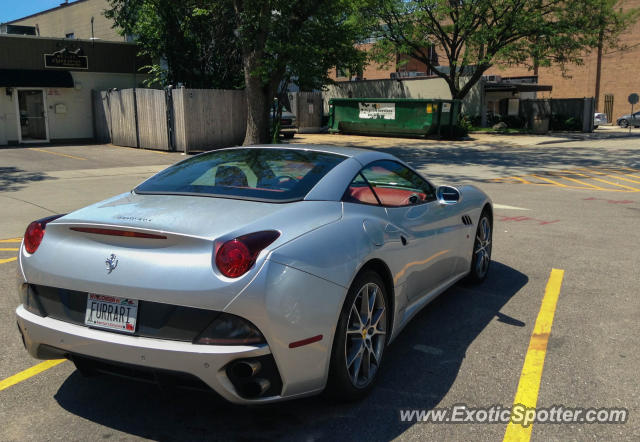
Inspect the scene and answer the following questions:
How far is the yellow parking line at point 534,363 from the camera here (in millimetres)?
3209

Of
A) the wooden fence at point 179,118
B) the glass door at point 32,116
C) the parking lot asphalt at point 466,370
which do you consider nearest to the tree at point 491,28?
the wooden fence at point 179,118

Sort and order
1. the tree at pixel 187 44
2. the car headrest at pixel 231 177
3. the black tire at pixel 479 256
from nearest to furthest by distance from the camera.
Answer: the car headrest at pixel 231 177
the black tire at pixel 479 256
the tree at pixel 187 44

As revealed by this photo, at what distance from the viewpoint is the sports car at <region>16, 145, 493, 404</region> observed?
9.28 feet

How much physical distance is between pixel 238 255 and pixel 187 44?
77.8ft

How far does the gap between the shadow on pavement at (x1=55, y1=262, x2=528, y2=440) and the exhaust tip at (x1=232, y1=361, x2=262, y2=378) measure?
233mm

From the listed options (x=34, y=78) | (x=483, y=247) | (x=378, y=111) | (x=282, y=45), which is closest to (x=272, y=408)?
(x=483, y=247)

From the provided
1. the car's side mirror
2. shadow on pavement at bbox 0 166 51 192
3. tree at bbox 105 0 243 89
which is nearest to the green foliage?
tree at bbox 105 0 243 89

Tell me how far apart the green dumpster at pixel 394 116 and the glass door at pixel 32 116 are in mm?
14881

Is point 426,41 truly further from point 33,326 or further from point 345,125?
point 33,326

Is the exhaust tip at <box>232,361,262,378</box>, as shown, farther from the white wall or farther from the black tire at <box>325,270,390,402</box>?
the white wall

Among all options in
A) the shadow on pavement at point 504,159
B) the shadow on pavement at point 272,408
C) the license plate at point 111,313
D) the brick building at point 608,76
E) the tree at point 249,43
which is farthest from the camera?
the brick building at point 608,76

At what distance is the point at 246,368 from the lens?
2.88m

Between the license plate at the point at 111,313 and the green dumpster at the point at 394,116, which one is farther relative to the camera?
the green dumpster at the point at 394,116

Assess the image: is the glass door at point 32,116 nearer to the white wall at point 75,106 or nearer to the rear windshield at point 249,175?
the white wall at point 75,106
